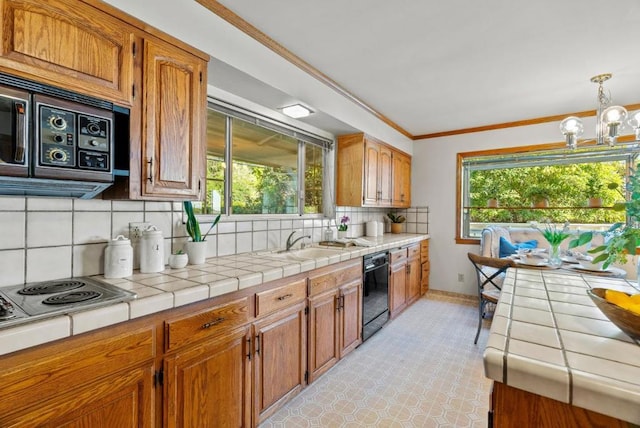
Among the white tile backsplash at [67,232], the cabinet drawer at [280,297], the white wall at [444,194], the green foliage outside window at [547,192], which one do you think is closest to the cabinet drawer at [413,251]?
the white wall at [444,194]

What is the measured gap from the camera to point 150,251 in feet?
5.29

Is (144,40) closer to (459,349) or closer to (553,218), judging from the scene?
(459,349)

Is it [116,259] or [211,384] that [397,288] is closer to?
[211,384]

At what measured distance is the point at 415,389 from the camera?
211 cm

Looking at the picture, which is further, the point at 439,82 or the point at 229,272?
the point at 439,82

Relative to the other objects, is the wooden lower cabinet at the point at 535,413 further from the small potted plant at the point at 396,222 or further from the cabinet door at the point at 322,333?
the small potted plant at the point at 396,222

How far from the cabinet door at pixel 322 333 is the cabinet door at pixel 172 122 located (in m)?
1.09

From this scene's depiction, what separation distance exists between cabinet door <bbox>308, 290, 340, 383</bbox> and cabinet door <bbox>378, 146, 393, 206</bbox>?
1746 millimetres

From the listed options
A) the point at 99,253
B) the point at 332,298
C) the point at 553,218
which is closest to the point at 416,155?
the point at 553,218

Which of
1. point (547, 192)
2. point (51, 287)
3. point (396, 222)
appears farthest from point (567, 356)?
point (547, 192)

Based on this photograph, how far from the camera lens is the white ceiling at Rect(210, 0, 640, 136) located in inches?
69.5

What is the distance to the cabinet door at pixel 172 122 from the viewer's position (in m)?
1.46

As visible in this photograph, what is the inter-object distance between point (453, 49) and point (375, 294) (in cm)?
211

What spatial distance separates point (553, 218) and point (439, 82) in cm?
253
